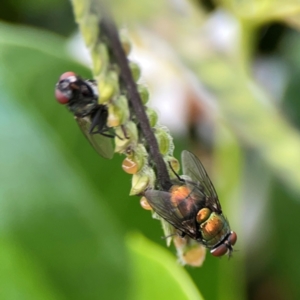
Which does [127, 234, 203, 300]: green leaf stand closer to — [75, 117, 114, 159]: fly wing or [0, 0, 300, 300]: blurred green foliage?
[0, 0, 300, 300]: blurred green foliage

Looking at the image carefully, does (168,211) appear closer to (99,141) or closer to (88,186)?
(99,141)

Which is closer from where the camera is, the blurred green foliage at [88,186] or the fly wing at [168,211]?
the fly wing at [168,211]

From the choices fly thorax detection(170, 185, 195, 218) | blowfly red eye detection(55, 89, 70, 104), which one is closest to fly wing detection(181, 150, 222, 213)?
fly thorax detection(170, 185, 195, 218)

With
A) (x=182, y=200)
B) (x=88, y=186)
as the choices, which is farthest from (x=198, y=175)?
(x=88, y=186)

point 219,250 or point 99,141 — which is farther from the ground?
point 99,141

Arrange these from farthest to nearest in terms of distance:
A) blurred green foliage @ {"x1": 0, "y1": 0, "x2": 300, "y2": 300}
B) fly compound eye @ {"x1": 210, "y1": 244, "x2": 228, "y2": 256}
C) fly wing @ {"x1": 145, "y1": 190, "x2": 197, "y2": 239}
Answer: blurred green foliage @ {"x1": 0, "y1": 0, "x2": 300, "y2": 300}
fly compound eye @ {"x1": 210, "y1": 244, "x2": 228, "y2": 256}
fly wing @ {"x1": 145, "y1": 190, "x2": 197, "y2": 239}

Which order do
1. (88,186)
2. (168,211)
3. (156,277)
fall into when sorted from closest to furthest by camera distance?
(168,211)
(156,277)
(88,186)

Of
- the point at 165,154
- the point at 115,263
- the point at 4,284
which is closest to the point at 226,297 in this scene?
the point at 115,263

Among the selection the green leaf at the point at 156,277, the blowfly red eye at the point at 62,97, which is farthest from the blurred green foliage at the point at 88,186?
the blowfly red eye at the point at 62,97

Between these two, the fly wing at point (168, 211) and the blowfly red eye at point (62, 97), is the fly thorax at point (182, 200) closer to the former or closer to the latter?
the fly wing at point (168, 211)
